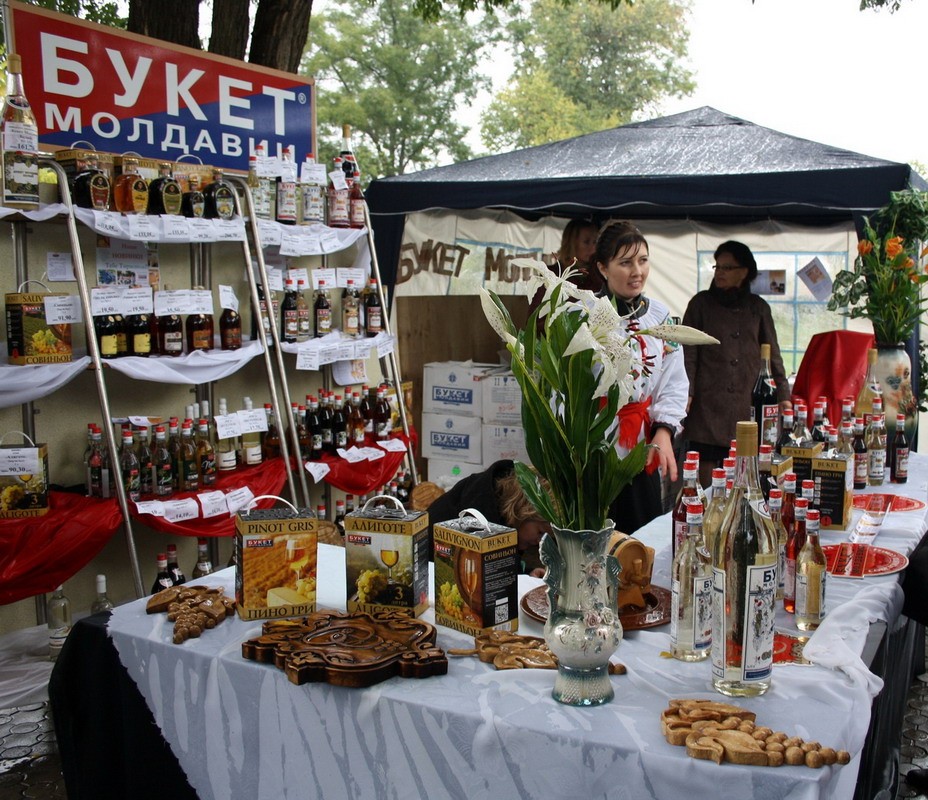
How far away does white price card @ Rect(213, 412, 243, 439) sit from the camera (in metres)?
3.76

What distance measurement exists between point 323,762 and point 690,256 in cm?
496

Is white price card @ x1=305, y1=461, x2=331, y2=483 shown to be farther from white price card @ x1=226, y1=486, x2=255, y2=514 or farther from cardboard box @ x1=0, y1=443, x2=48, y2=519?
cardboard box @ x1=0, y1=443, x2=48, y2=519

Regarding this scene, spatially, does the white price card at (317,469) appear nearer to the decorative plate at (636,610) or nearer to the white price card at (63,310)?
the white price card at (63,310)

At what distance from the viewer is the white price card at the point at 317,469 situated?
13.5 feet

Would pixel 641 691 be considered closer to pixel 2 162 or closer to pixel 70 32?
pixel 2 162

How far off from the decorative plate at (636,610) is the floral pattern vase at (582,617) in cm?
26

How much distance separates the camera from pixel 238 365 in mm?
3854

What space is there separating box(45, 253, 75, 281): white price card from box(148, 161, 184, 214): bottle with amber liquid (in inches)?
14.7

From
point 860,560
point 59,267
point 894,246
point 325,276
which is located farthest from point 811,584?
point 325,276

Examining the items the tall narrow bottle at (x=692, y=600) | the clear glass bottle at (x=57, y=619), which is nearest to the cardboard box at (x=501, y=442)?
the clear glass bottle at (x=57, y=619)

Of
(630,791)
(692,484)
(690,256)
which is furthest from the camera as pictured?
(690,256)

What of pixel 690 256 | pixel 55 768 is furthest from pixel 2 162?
pixel 690 256

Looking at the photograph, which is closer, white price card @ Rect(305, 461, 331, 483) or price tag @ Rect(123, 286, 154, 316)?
price tag @ Rect(123, 286, 154, 316)

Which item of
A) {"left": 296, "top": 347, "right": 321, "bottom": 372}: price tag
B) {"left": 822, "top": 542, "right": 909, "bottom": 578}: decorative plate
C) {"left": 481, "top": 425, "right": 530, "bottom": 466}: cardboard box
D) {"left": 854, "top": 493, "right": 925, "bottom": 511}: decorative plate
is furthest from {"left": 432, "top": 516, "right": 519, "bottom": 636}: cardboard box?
{"left": 481, "top": 425, "right": 530, "bottom": 466}: cardboard box
